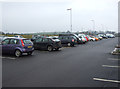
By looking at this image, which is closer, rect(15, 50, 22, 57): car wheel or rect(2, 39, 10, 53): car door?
rect(15, 50, 22, 57): car wheel

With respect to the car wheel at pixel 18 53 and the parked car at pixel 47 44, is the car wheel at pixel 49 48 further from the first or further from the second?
the car wheel at pixel 18 53

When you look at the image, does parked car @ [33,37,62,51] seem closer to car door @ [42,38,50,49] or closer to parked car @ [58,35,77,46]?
car door @ [42,38,50,49]

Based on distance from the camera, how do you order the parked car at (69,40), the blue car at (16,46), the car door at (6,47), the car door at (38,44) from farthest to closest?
the parked car at (69,40), the car door at (38,44), the car door at (6,47), the blue car at (16,46)

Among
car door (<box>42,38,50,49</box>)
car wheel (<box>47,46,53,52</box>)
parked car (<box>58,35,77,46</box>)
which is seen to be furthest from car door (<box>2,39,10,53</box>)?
parked car (<box>58,35,77,46</box>)

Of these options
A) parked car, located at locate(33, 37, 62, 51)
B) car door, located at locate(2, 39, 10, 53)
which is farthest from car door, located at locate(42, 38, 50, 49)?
car door, located at locate(2, 39, 10, 53)

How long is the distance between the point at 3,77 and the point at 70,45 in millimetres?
16495

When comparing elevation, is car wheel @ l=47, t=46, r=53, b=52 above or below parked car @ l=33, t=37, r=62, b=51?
below

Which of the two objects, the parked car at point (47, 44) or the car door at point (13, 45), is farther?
the parked car at point (47, 44)

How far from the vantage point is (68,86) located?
492 cm

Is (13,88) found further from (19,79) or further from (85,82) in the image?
(85,82)

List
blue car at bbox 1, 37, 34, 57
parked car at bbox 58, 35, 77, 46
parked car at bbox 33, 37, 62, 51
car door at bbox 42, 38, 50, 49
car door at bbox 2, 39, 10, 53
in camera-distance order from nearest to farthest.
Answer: blue car at bbox 1, 37, 34, 57
car door at bbox 2, 39, 10, 53
parked car at bbox 33, 37, 62, 51
car door at bbox 42, 38, 50, 49
parked car at bbox 58, 35, 77, 46

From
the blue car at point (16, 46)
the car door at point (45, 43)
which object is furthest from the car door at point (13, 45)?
the car door at point (45, 43)

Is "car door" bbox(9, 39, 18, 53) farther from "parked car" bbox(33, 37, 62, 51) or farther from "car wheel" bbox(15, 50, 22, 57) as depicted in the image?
"parked car" bbox(33, 37, 62, 51)

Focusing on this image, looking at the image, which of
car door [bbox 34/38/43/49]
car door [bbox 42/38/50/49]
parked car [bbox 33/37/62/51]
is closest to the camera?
parked car [bbox 33/37/62/51]
